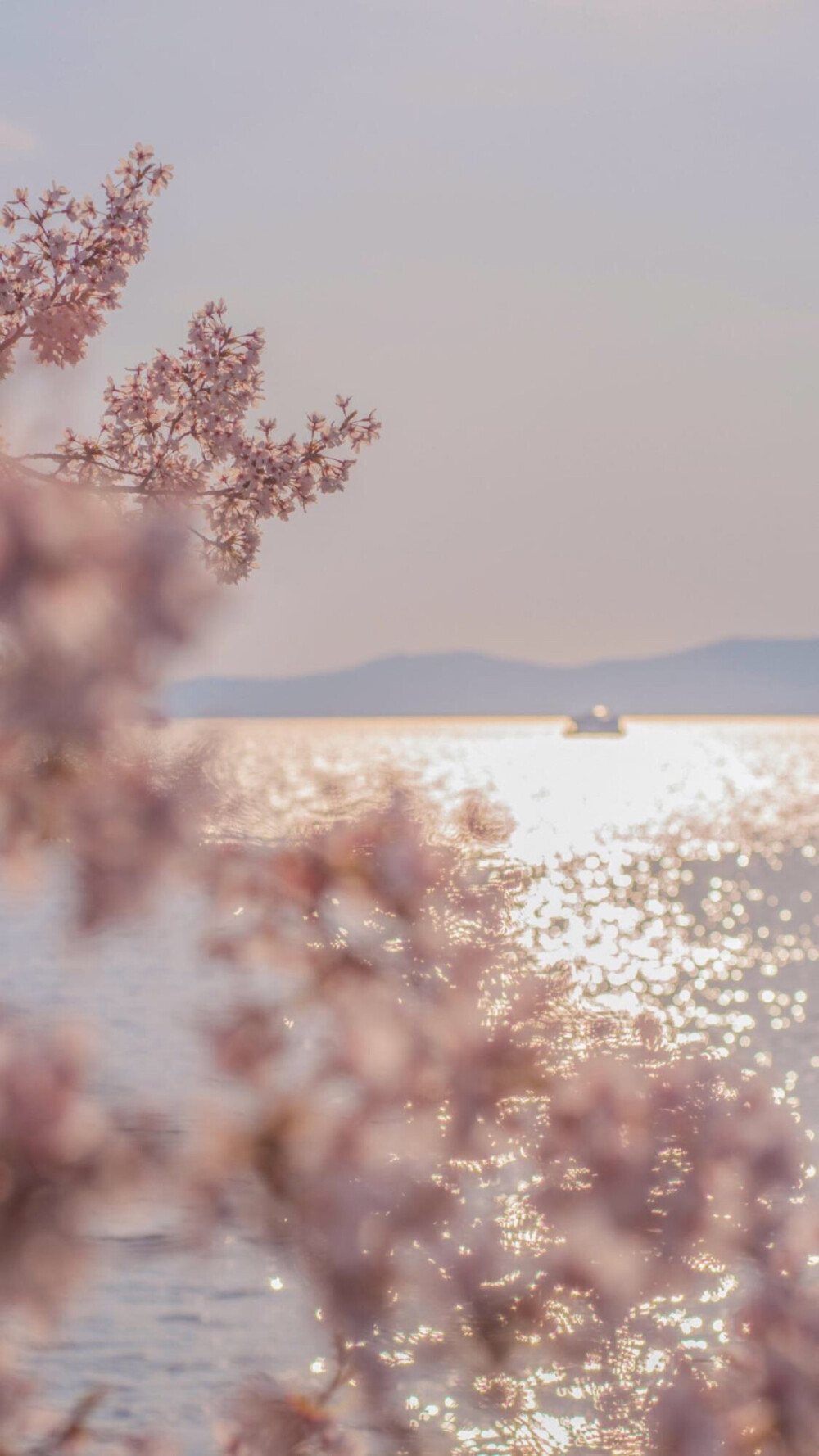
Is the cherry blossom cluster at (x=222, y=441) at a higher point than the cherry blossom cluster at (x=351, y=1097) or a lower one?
higher

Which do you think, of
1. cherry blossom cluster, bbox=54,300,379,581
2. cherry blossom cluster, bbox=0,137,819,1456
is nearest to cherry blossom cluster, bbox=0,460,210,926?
cherry blossom cluster, bbox=0,137,819,1456

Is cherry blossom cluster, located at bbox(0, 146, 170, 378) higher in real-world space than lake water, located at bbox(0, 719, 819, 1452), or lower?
higher

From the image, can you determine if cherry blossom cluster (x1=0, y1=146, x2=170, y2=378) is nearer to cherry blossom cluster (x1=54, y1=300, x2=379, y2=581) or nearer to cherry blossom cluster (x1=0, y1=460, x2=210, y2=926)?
cherry blossom cluster (x1=54, y1=300, x2=379, y2=581)

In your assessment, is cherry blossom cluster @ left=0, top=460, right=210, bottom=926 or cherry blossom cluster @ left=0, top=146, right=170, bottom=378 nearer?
cherry blossom cluster @ left=0, top=460, right=210, bottom=926

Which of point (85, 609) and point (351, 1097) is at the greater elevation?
point (85, 609)

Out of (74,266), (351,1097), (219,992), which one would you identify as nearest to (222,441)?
(74,266)

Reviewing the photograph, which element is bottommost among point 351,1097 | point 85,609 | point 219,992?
point 219,992

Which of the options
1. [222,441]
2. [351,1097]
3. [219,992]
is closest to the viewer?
[351,1097]

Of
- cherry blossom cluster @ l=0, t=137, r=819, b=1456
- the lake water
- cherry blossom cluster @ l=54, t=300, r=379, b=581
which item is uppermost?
cherry blossom cluster @ l=54, t=300, r=379, b=581

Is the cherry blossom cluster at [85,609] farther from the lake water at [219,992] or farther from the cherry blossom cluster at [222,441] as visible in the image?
the cherry blossom cluster at [222,441]

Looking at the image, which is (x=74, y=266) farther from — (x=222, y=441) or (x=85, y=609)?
(x=85, y=609)

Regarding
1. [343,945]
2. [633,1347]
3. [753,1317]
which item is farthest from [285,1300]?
[343,945]

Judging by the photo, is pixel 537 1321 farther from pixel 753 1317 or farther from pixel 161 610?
pixel 161 610

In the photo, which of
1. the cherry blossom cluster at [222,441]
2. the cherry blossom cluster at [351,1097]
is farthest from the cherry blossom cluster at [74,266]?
the cherry blossom cluster at [351,1097]
